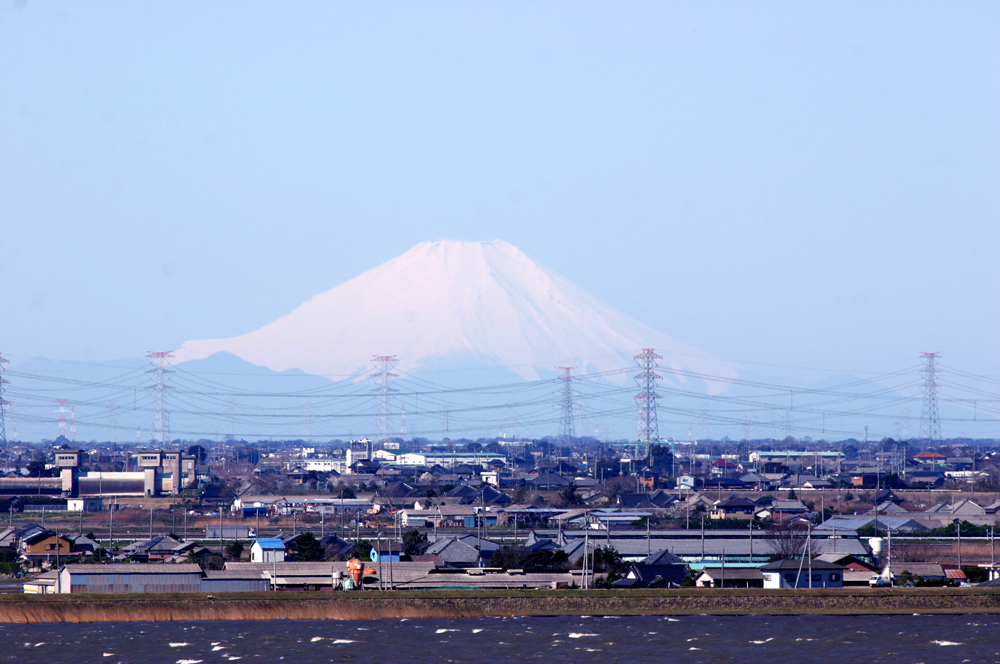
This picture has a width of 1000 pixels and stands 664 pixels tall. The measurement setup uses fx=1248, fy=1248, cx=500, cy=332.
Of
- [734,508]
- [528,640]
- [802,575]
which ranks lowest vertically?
[528,640]

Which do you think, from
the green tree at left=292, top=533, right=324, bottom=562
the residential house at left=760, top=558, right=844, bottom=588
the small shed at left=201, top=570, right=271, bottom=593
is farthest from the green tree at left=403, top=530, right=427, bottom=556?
the residential house at left=760, top=558, right=844, bottom=588

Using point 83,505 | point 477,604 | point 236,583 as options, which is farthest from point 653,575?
point 83,505

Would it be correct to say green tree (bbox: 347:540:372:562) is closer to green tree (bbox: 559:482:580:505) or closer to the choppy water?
the choppy water

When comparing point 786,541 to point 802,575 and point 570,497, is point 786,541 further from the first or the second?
point 570,497

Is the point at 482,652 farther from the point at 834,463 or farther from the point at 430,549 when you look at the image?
the point at 834,463

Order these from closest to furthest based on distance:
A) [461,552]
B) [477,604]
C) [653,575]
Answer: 1. [477,604]
2. [653,575]
3. [461,552]

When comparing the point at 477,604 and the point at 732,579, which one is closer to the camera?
the point at 477,604

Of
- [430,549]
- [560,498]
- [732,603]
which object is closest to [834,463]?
[560,498]
